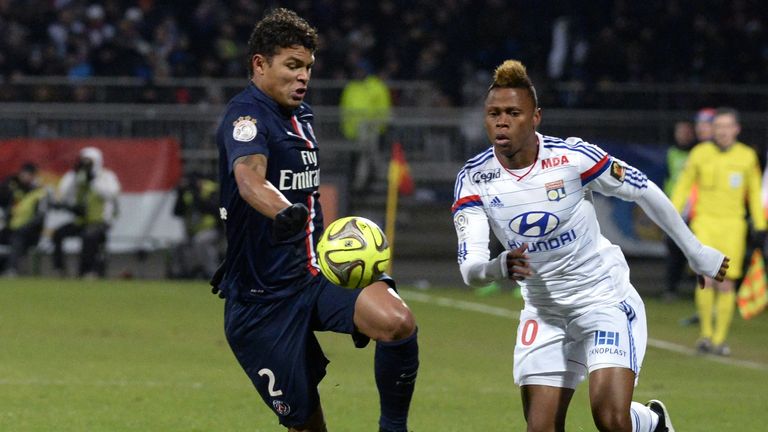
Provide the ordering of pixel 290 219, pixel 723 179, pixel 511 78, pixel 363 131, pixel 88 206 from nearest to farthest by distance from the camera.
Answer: pixel 290 219, pixel 511 78, pixel 723 179, pixel 88 206, pixel 363 131

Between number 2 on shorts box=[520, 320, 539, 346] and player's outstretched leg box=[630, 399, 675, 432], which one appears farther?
player's outstretched leg box=[630, 399, 675, 432]

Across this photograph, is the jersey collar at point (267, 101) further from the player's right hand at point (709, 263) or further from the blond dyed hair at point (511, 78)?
the player's right hand at point (709, 263)

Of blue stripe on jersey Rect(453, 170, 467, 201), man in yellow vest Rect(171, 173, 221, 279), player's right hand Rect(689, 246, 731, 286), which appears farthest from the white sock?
man in yellow vest Rect(171, 173, 221, 279)

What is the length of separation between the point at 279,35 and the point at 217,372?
558 cm

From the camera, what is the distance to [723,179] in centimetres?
1424

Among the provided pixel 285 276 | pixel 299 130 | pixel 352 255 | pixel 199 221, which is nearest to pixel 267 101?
pixel 299 130

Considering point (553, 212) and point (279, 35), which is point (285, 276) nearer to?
point (279, 35)

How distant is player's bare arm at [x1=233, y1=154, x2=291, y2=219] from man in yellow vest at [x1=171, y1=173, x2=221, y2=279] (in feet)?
44.7

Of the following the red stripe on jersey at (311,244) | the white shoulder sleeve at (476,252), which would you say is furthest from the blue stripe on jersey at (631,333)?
the red stripe on jersey at (311,244)

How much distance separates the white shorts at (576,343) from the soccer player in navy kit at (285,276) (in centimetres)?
64

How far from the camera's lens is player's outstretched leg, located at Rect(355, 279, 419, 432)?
6.53m

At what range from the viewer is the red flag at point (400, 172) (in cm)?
2070

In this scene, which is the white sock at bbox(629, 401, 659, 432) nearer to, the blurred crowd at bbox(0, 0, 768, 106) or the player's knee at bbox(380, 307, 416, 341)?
the player's knee at bbox(380, 307, 416, 341)

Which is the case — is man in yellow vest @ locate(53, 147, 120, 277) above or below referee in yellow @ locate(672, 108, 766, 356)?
below
